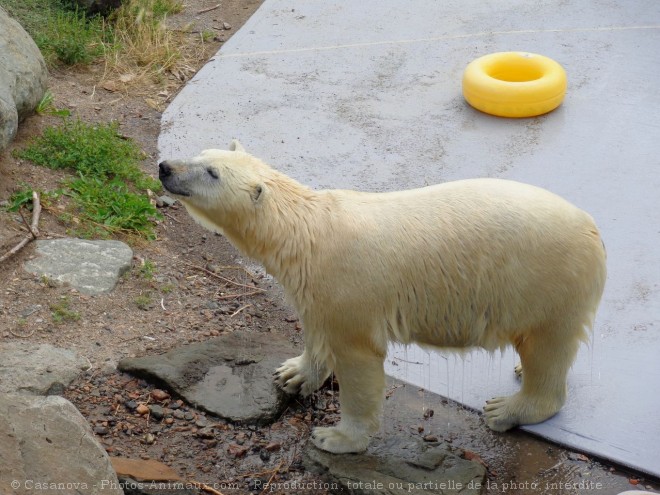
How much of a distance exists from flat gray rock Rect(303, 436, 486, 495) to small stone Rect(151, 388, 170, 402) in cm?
92

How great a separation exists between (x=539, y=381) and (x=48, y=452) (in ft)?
9.05

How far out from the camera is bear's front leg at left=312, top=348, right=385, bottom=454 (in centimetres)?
486

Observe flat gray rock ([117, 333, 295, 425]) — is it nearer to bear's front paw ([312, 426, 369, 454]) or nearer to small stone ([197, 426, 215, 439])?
small stone ([197, 426, 215, 439])

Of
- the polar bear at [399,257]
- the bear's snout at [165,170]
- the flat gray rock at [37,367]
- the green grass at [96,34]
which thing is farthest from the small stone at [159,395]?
the green grass at [96,34]

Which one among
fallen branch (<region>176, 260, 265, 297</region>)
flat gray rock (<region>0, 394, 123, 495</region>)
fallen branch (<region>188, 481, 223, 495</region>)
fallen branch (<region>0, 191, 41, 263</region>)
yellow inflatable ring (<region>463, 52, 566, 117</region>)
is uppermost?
flat gray rock (<region>0, 394, 123, 495</region>)

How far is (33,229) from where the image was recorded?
643 centimetres

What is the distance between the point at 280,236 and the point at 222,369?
45.7 inches

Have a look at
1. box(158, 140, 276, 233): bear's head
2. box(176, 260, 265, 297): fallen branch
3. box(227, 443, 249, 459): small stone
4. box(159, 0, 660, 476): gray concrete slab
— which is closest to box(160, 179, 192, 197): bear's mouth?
box(158, 140, 276, 233): bear's head

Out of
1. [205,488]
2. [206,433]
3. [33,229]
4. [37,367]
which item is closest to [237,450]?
[206,433]

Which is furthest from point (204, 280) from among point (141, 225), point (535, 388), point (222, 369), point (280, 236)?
point (535, 388)

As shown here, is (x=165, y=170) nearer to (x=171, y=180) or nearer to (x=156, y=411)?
(x=171, y=180)

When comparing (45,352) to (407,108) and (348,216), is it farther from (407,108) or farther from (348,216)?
(407,108)

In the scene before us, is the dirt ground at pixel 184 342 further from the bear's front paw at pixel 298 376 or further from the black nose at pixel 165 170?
the black nose at pixel 165 170

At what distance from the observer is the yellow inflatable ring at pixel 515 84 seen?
26.8 ft
